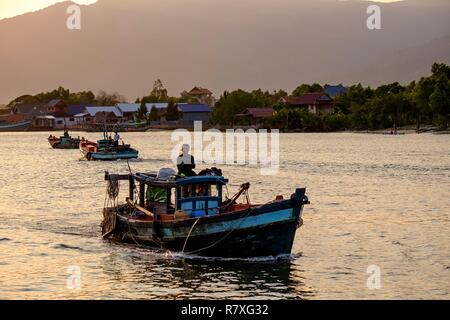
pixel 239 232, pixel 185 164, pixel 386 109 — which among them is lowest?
pixel 239 232

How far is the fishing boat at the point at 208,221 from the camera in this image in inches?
1099

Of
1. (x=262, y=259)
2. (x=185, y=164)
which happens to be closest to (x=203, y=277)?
(x=262, y=259)

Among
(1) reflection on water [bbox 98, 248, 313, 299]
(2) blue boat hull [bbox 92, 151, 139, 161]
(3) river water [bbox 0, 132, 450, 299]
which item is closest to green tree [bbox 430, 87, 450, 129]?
(2) blue boat hull [bbox 92, 151, 139, 161]

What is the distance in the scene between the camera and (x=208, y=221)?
28469 mm

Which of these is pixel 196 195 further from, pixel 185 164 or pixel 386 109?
pixel 386 109

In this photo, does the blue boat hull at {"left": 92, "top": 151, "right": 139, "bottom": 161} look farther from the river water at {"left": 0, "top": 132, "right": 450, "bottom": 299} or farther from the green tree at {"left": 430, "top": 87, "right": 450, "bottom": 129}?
the green tree at {"left": 430, "top": 87, "right": 450, "bottom": 129}

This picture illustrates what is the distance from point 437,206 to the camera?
4647cm

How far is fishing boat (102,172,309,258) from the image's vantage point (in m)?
27.9

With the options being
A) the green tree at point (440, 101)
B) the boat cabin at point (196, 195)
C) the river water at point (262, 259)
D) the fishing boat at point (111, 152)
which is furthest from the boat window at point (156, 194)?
the green tree at point (440, 101)

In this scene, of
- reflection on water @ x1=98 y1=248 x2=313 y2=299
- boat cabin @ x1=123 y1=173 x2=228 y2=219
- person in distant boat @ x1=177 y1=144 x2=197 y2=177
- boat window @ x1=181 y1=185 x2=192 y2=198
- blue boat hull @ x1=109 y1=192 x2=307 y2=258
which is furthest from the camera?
person in distant boat @ x1=177 y1=144 x2=197 y2=177

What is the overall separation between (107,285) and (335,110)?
174577mm

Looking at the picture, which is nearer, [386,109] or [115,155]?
[115,155]

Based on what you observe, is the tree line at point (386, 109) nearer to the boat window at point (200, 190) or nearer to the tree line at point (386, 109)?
the tree line at point (386, 109)
